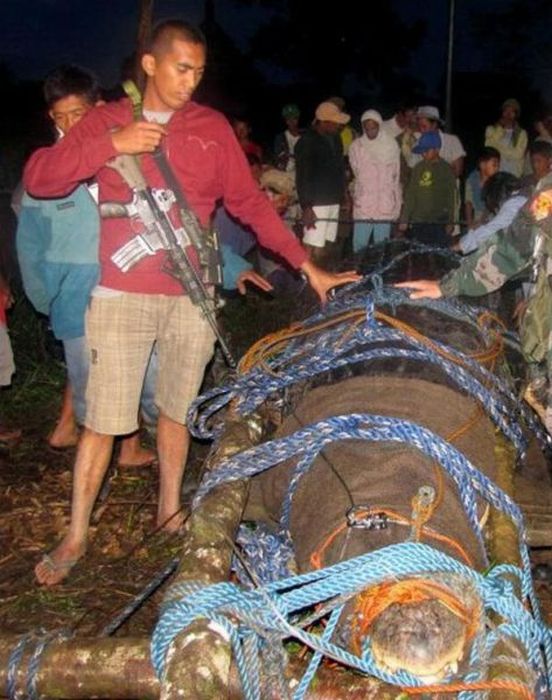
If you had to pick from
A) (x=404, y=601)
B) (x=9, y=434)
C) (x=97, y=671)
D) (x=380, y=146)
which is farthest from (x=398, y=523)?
(x=380, y=146)

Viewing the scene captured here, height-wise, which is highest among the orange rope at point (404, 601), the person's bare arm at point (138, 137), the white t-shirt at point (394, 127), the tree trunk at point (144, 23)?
the tree trunk at point (144, 23)

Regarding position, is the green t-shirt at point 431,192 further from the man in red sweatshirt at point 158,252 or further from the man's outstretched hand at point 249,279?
the man in red sweatshirt at point 158,252

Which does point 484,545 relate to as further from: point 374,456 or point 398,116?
point 398,116

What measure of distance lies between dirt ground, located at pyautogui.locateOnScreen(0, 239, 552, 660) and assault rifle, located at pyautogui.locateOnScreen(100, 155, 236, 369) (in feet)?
3.67

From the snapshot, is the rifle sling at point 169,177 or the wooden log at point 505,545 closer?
the wooden log at point 505,545

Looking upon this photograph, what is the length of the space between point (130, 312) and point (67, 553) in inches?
42.9

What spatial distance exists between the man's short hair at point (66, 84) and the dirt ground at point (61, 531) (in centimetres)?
170

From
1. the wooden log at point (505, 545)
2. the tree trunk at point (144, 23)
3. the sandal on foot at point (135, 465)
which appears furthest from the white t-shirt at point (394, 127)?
the wooden log at point (505, 545)

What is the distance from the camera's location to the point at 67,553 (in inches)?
150

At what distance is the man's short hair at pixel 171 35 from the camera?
340 centimetres

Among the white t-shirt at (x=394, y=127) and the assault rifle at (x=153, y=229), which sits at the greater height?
the white t-shirt at (x=394, y=127)

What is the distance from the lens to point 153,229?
11.6 feet

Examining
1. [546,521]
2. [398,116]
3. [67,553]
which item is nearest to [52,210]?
[67,553]

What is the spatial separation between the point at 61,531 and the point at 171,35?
2422 millimetres
